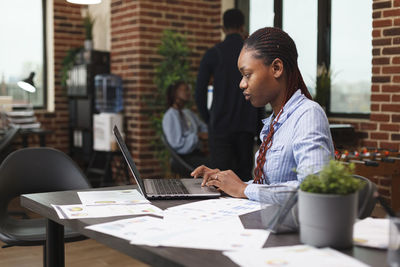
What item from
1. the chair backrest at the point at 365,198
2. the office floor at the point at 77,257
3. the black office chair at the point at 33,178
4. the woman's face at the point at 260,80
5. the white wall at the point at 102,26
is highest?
the white wall at the point at 102,26

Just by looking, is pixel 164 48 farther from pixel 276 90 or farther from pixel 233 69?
pixel 276 90

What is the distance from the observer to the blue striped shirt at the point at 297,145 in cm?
147

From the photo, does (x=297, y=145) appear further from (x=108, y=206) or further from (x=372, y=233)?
(x=108, y=206)

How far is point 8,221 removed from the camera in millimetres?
2449

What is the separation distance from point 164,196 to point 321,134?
543 mm

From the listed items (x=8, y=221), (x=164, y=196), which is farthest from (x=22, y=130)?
(x=164, y=196)

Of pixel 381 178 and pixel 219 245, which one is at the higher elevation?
pixel 219 245

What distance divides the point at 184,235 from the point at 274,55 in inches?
31.1

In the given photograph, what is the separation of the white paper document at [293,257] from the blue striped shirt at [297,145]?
0.37 m

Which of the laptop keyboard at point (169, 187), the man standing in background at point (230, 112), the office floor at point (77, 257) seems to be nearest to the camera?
the laptop keyboard at point (169, 187)

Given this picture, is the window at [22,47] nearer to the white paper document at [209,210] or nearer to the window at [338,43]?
the window at [338,43]

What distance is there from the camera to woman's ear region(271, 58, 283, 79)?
1723mm

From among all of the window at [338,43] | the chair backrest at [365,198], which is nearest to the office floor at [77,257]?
the chair backrest at [365,198]

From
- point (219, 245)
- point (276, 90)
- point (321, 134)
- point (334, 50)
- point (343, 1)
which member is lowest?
point (219, 245)
